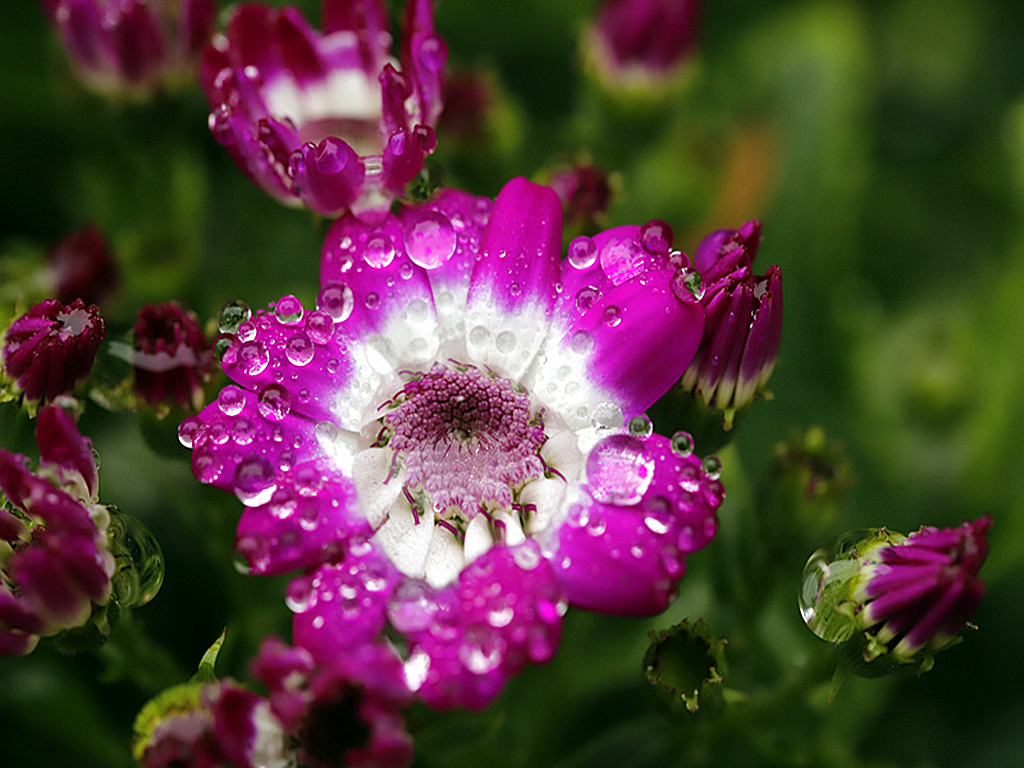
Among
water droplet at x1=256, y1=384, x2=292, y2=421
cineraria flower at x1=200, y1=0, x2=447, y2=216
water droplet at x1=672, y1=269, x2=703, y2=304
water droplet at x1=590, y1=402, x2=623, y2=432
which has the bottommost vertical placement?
water droplet at x1=590, y1=402, x2=623, y2=432

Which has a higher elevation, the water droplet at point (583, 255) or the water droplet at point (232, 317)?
the water droplet at point (583, 255)

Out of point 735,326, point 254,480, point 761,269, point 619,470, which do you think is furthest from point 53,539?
point 761,269

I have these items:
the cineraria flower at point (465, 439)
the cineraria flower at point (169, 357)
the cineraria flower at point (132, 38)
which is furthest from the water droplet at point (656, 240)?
the cineraria flower at point (132, 38)

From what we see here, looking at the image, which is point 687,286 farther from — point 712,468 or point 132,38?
point 132,38

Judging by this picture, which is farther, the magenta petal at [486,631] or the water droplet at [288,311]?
the water droplet at [288,311]

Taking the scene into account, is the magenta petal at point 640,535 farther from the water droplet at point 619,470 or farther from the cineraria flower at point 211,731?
the cineraria flower at point 211,731

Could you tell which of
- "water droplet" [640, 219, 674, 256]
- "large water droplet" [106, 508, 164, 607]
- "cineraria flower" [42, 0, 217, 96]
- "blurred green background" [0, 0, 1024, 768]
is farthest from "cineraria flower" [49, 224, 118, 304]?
"water droplet" [640, 219, 674, 256]

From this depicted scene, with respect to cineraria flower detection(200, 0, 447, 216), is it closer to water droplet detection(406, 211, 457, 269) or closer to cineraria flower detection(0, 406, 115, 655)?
water droplet detection(406, 211, 457, 269)
